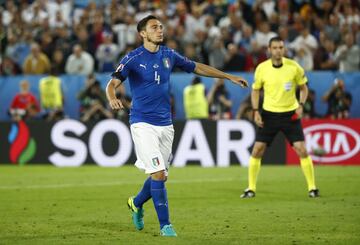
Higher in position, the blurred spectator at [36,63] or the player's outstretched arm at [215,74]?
the player's outstretched arm at [215,74]

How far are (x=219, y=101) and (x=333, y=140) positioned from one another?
347cm

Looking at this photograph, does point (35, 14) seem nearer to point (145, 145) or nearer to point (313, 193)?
point (313, 193)

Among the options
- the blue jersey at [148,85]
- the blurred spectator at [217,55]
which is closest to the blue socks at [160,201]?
the blue jersey at [148,85]

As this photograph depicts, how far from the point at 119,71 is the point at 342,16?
52.3 ft

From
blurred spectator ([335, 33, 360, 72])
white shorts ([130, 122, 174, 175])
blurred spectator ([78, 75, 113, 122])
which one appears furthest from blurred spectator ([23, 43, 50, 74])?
white shorts ([130, 122, 174, 175])

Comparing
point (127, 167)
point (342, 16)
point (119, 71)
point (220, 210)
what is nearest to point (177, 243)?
point (119, 71)

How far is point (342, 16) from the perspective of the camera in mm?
24672

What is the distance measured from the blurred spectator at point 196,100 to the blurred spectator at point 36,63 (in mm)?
3953

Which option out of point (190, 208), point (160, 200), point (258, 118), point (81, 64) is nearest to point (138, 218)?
point (160, 200)

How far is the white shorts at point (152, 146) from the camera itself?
9.70 m

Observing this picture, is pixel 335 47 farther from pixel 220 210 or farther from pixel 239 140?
pixel 220 210

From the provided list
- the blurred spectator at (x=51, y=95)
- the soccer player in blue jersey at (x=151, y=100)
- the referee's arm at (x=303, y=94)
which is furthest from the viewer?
the blurred spectator at (x=51, y=95)

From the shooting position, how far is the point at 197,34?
24.4 metres

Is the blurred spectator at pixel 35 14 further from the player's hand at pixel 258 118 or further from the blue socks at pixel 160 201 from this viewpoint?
the blue socks at pixel 160 201
